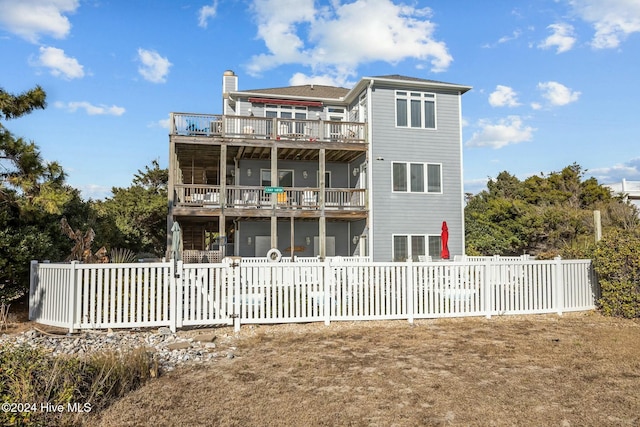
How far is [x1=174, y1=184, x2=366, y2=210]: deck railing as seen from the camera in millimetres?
17562

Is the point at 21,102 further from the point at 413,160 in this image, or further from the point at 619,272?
the point at 413,160

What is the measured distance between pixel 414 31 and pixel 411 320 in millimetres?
12809

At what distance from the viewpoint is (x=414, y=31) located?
17094 millimetres

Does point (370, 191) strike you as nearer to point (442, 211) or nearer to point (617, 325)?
point (442, 211)

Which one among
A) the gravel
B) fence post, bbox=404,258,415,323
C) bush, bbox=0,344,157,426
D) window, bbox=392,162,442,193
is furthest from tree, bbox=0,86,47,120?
window, bbox=392,162,442,193

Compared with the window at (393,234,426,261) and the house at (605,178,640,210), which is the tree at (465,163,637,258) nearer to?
the window at (393,234,426,261)

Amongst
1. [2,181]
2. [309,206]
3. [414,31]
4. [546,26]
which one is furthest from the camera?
[309,206]

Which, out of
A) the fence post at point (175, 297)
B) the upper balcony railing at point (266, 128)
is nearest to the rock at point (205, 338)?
the fence post at point (175, 297)

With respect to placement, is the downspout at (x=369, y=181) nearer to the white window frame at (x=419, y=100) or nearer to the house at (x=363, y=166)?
the house at (x=363, y=166)

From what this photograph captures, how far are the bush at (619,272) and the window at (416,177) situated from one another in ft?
32.3

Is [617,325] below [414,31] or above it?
below

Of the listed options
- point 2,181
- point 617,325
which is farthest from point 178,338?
point 617,325

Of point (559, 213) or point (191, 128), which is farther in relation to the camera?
point (559, 213)

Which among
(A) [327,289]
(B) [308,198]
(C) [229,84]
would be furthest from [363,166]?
(A) [327,289]
